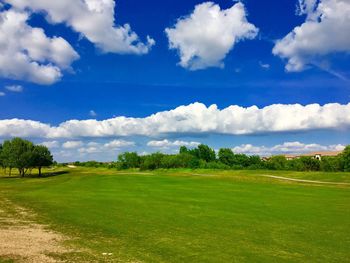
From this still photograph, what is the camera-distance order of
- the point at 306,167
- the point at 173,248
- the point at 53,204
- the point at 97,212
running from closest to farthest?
the point at 173,248 → the point at 97,212 → the point at 53,204 → the point at 306,167

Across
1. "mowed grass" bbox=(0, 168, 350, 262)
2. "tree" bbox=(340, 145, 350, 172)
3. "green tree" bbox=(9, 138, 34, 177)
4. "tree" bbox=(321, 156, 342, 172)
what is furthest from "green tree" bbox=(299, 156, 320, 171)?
"mowed grass" bbox=(0, 168, 350, 262)

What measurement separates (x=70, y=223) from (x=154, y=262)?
34.7ft

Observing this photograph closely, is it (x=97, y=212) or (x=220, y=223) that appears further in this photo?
(x=97, y=212)

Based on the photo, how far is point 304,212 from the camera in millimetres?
29703

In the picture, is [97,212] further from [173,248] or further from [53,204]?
[173,248]

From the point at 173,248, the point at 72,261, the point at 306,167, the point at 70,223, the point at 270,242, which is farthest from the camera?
the point at 306,167

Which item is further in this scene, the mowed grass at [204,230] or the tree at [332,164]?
the tree at [332,164]

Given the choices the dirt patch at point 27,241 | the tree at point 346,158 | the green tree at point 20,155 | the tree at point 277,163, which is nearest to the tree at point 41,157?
the green tree at point 20,155

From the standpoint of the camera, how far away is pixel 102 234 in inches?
768

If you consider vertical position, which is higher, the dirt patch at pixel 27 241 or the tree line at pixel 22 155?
the tree line at pixel 22 155

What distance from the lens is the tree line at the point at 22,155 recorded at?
11681cm

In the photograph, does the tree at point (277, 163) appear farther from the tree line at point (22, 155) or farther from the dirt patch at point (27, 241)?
→ the dirt patch at point (27, 241)

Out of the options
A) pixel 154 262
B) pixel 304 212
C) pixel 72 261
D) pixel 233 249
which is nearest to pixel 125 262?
pixel 154 262

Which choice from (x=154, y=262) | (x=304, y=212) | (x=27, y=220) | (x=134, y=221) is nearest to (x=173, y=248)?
(x=154, y=262)
